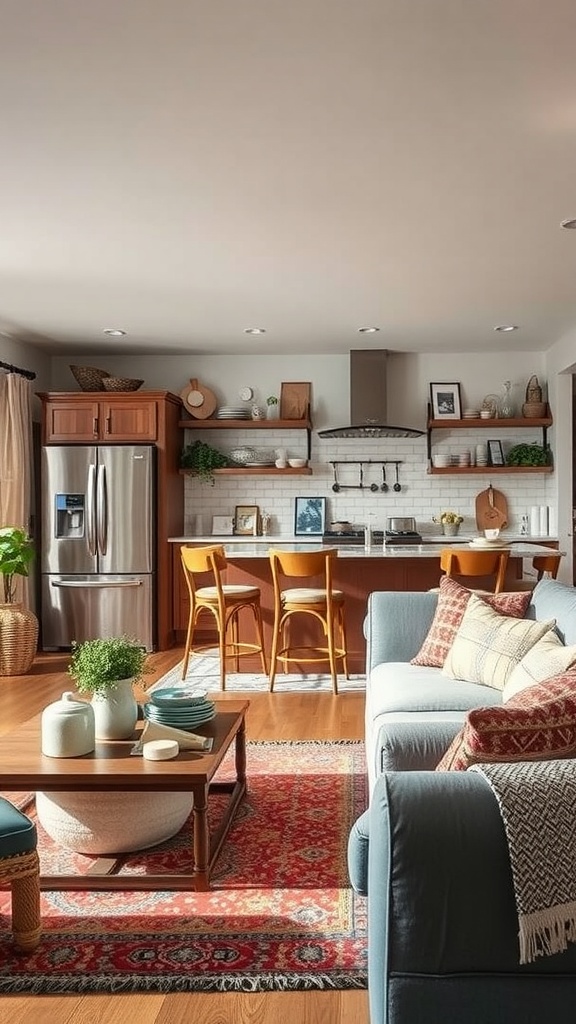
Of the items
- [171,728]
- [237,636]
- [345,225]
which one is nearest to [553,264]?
[345,225]

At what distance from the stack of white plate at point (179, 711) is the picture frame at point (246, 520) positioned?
196 inches

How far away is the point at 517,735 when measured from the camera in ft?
5.95

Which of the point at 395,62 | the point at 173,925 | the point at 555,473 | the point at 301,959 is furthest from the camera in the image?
the point at 555,473

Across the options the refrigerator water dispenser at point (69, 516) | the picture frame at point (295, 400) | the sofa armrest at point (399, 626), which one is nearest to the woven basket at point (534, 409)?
the picture frame at point (295, 400)

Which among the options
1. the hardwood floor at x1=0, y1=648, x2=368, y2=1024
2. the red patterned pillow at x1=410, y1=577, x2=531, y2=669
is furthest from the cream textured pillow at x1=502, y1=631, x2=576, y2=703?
the hardwood floor at x1=0, y1=648, x2=368, y2=1024

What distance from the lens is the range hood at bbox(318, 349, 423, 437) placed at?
8.02 metres

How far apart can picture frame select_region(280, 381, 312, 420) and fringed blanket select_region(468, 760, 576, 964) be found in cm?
675

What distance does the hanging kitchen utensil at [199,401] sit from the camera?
8.20 m

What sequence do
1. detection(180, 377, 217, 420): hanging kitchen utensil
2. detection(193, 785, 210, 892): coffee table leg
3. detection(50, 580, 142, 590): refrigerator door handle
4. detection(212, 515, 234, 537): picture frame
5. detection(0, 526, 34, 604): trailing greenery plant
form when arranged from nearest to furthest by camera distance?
detection(193, 785, 210, 892): coffee table leg, detection(0, 526, 34, 604): trailing greenery plant, detection(50, 580, 142, 590): refrigerator door handle, detection(180, 377, 217, 420): hanging kitchen utensil, detection(212, 515, 234, 537): picture frame

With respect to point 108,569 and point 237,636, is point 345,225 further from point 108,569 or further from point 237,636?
point 108,569

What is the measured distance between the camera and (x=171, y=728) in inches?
121

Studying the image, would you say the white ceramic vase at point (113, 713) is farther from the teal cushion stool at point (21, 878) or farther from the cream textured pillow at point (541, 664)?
the cream textured pillow at point (541, 664)

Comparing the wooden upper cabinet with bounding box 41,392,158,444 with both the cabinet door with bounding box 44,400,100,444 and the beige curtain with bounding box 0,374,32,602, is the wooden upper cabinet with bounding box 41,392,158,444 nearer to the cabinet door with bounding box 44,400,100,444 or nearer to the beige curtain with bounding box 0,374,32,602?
the cabinet door with bounding box 44,400,100,444

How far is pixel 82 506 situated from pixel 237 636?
201cm
